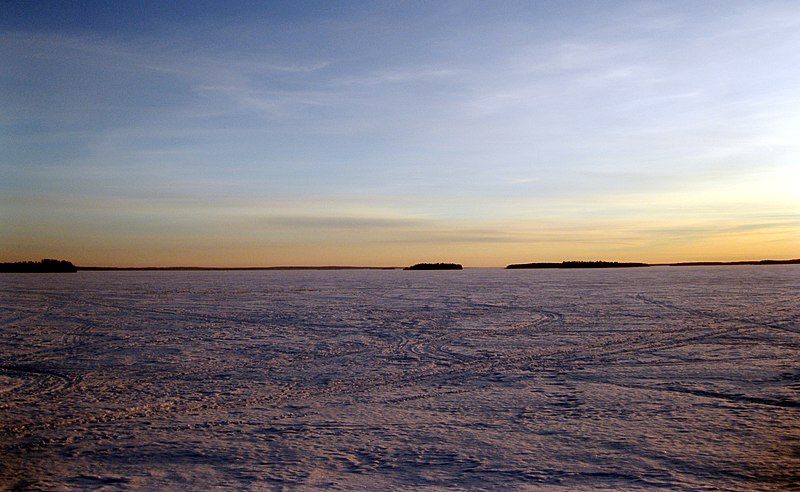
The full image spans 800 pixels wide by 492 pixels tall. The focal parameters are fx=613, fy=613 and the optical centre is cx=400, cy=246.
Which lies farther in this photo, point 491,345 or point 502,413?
point 491,345

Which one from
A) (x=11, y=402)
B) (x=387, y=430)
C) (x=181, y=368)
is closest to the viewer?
(x=387, y=430)

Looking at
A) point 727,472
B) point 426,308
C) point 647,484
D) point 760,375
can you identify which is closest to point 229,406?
point 647,484

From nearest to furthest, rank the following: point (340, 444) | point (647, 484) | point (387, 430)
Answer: point (647, 484) < point (340, 444) < point (387, 430)

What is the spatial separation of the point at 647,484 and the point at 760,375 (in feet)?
13.6

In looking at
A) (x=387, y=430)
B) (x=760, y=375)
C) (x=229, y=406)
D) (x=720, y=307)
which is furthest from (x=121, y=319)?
(x=720, y=307)

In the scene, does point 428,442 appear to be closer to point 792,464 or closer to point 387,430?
point 387,430

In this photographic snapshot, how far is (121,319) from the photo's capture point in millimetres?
14109

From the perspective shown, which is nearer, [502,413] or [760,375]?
[502,413]

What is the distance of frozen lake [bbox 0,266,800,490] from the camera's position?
4016 mm

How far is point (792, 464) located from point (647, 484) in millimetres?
1136

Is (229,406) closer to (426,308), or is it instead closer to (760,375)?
(760,375)

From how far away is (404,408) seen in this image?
220 inches

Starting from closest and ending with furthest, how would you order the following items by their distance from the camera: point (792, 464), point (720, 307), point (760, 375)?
point (792, 464)
point (760, 375)
point (720, 307)

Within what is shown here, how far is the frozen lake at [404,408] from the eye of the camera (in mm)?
4016
